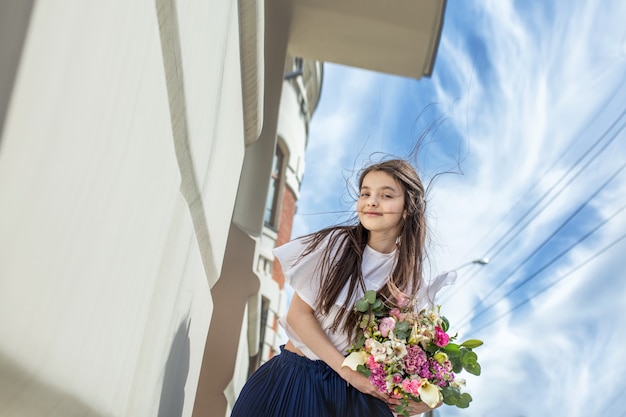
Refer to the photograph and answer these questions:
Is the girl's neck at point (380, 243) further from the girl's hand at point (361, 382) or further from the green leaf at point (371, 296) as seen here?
the girl's hand at point (361, 382)

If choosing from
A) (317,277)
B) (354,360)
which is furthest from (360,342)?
Result: (317,277)

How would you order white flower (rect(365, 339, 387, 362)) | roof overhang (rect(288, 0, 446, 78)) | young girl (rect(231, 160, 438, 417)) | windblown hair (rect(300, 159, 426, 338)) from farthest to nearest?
roof overhang (rect(288, 0, 446, 78)) < windblown hair (rect(300, 159, 426, 338)) < young girl (rect(231, 160, 438, 417)) < white flower (rect(365, 339, 387, 362))

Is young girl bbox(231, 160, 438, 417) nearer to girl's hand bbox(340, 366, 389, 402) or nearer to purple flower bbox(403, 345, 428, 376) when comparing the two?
girl's hand bbox(340, 366, 389, 402)

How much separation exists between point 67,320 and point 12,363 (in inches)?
4.9

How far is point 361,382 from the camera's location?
197 centimetres

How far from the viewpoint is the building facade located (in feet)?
1.85

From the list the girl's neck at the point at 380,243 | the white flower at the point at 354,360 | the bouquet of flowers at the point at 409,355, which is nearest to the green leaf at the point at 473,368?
the bouquet of flowers at the point at 409,355

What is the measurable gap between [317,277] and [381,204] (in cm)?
37

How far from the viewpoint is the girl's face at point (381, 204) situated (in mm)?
2297

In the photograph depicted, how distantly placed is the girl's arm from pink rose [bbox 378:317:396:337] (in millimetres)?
154

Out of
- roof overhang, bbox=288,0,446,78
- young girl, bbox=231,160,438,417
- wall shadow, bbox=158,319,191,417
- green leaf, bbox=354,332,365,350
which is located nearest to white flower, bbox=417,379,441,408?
young girl, bbox=231,160,438,417

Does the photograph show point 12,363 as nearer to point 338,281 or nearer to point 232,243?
point 338,281

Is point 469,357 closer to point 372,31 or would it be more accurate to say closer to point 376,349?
point 376,349

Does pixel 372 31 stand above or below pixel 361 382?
above
